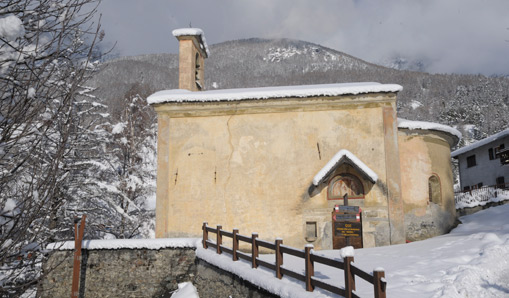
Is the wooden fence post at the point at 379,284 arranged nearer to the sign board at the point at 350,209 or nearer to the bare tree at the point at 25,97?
the bare tree at the point at 25,97

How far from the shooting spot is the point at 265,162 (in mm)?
14797

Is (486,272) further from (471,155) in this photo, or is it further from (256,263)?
(471,155)

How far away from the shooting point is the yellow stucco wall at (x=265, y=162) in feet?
46.8

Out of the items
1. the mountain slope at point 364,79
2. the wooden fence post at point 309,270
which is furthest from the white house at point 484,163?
the mountain slope at point 364,79

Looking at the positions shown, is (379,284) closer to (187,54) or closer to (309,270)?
(309,270)

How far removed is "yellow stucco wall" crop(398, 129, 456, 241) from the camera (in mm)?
14453

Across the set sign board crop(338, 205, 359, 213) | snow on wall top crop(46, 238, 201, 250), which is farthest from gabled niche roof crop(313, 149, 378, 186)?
snow on wall top crop(46, 238, 201, 250)

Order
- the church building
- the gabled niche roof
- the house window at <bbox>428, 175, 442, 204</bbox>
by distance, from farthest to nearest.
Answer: the house window at <bbox>428, 175, 442, 204</bbox>
the church building
the gabled niche roof

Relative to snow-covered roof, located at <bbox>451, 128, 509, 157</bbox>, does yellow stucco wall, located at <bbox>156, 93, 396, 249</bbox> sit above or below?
below

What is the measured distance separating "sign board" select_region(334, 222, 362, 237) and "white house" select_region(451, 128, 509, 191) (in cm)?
1866

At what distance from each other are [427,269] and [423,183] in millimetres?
6649

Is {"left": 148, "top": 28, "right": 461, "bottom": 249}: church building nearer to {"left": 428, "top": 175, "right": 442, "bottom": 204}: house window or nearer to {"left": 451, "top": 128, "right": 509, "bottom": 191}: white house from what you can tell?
{"left": 428, "top": 175, "right": 442, "bottom": 204}: house window

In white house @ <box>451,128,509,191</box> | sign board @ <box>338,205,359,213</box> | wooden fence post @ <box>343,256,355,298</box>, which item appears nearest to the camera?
wooden fence post @ <box>343,256,355,298</box>

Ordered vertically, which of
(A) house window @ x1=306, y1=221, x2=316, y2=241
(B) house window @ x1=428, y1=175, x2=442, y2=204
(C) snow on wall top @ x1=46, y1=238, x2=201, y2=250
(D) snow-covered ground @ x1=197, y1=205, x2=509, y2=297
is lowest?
(D) snow-covered ground @ x1=197, y1=205, x2=509, y2=297
